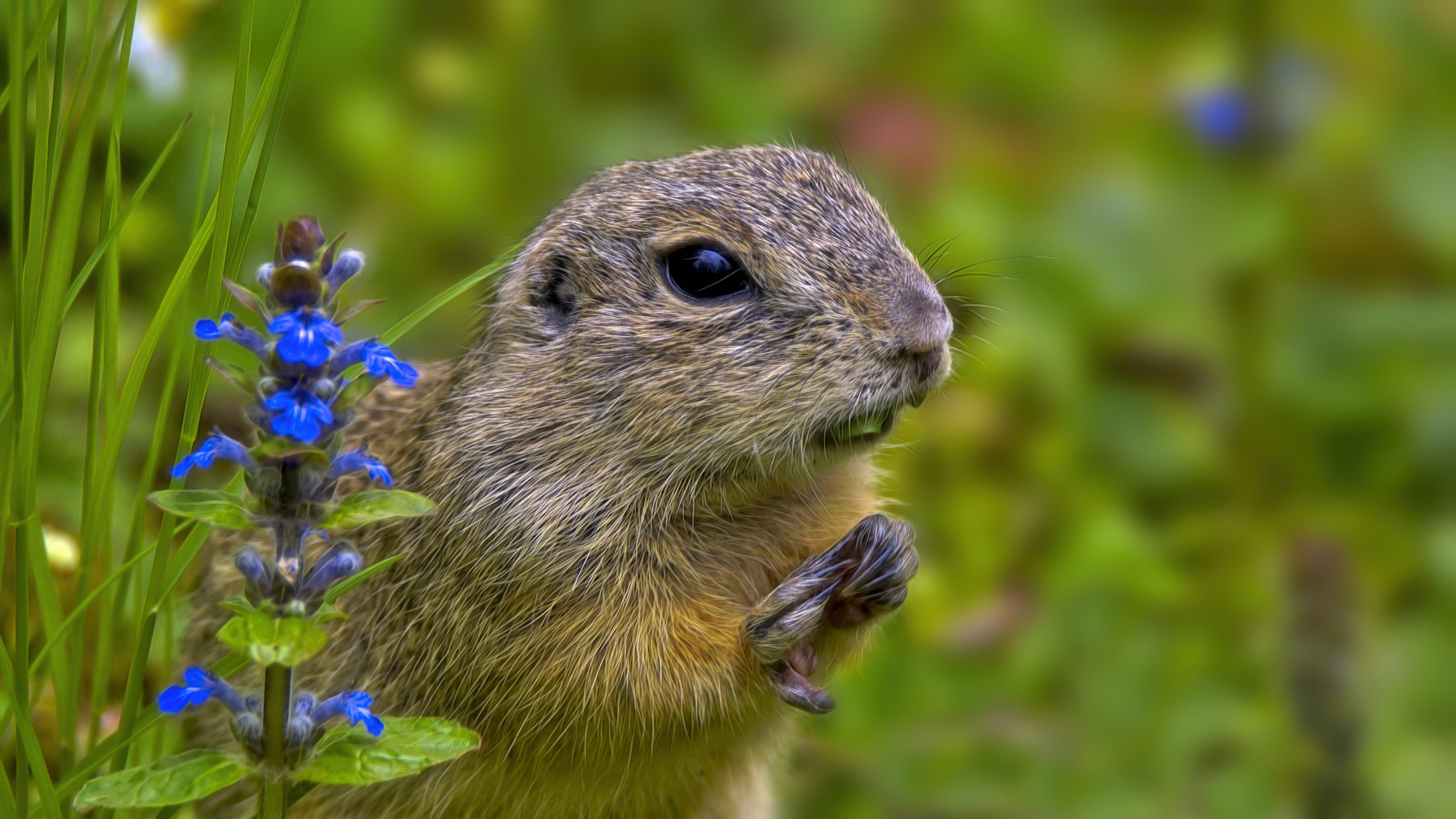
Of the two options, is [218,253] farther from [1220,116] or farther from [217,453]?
[1220,116]

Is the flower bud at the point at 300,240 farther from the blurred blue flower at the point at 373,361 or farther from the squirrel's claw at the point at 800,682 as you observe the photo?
the squirrel's claw at the point at 800,682

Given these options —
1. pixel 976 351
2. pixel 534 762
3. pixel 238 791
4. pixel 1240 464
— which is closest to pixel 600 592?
pixel 534 762

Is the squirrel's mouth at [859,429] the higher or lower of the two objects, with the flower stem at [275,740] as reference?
higher

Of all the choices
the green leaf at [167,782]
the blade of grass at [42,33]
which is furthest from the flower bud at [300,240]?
the green leaf at [167,782]

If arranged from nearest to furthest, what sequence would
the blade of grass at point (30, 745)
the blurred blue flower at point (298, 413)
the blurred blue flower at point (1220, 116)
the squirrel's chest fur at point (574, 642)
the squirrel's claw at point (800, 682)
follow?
1. the blurred blue flower at point (298, 413)
2. the blade of grass at point (30, 745)
3. the squirrel's claw at point (800, 682)
4. the squirrel's chest fur at point (574, 642)
5. the blurred blue flower at point (1220, 116)

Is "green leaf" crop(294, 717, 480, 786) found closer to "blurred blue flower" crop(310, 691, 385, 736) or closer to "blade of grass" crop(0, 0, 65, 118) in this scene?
"blurred blue flower" crop(310, 691, 385, 736)

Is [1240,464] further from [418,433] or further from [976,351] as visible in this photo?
[418,433]

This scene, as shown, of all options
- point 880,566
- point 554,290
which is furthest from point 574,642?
point 554,290
